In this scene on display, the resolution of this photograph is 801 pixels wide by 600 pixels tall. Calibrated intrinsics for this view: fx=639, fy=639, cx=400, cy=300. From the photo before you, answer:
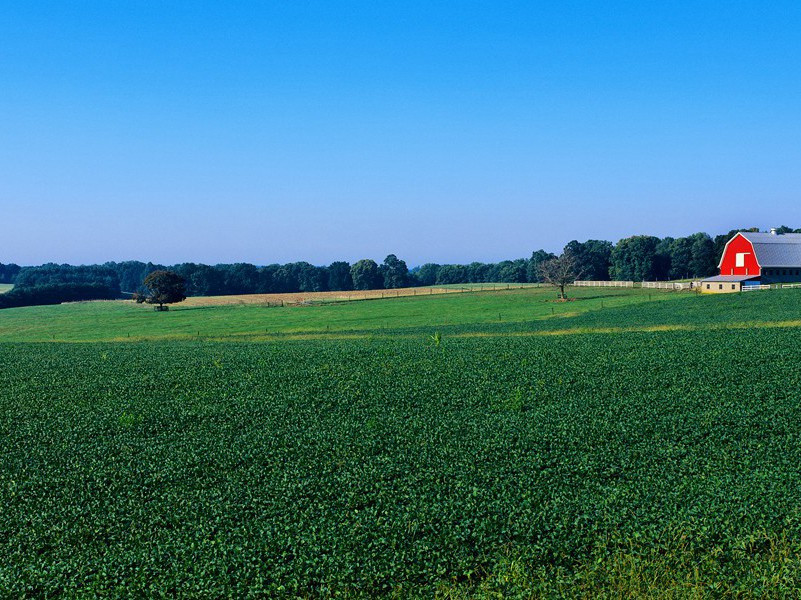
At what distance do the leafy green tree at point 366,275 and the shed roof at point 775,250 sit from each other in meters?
112

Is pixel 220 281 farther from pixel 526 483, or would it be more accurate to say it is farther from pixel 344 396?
pixel 526 483

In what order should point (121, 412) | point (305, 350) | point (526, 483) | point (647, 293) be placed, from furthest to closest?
point (647, 293), point (305, 350), point (121, 412), point (526, 483)

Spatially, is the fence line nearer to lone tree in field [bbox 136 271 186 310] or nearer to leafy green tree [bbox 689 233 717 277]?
leafy green tree [bbox 689 233 717 277]

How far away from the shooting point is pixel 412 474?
18984 mm

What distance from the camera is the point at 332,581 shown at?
13.9 m

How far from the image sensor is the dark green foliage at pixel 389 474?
14.5 meters

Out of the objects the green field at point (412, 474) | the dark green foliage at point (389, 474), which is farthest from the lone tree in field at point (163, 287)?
the dark green foliage at point (389, 474)

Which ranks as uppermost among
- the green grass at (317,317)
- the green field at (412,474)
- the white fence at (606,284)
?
the white fence at (606,284)

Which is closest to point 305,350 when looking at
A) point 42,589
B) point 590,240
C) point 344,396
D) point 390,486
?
point 344,396

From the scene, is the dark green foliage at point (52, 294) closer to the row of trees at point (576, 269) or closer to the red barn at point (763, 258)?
the row of trees at point (576, 269)

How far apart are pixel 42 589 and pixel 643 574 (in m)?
13.0

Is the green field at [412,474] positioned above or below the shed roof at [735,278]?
below

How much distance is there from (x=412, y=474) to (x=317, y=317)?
65733 mm

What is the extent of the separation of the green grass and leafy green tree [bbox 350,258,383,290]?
76085mm
